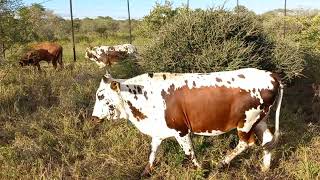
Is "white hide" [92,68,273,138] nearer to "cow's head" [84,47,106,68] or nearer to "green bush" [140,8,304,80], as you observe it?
"green bush" [140,8,304,80]

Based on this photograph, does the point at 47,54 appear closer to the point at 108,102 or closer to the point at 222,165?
the point at 108,102

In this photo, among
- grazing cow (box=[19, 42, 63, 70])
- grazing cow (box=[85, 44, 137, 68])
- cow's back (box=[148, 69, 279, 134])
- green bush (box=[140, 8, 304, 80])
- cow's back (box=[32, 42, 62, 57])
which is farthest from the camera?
grazing cow (box=[85, 44, 137, 68])

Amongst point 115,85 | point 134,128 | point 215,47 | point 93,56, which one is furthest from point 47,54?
point 115,85

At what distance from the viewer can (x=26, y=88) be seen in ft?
33.1

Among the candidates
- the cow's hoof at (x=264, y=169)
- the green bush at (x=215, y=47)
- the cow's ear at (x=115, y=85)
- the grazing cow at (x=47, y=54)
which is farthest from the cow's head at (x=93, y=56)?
the cow's hoof at (x=264, y=169)

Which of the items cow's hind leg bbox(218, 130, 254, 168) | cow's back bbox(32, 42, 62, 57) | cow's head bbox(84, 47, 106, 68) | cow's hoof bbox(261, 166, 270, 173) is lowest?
cow's hoof bbox(261, 166, 270, 173)

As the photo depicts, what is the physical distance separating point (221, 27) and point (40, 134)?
3631 millimetres

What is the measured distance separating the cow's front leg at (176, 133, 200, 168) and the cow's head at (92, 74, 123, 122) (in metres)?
0.90

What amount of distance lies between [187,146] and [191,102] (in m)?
0.57

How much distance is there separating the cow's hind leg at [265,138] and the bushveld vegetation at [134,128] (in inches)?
5.1

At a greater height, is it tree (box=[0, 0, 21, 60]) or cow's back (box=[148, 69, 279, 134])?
tree (box=[0, 0, 21, 60])

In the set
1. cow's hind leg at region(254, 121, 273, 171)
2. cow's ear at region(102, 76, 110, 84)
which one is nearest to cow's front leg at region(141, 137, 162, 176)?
cow's ear at region(102, 76, 110, 84)

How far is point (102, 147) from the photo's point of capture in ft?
22.2

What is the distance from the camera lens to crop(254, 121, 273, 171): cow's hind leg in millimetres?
5957
